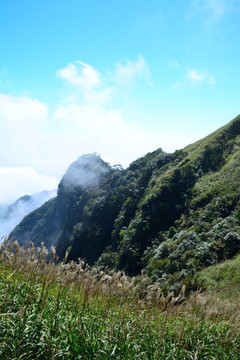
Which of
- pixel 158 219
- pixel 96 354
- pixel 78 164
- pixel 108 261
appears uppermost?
pixel 78 164

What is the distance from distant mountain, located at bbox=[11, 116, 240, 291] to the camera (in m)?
33.9

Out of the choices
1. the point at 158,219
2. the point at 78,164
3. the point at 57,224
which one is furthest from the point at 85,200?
the point at 158,219

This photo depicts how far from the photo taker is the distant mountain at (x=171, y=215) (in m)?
33.9

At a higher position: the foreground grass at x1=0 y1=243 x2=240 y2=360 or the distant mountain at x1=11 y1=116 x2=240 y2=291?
the foreground grass at x1=0 y1=243 x2=240 y2=360

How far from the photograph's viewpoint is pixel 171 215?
193ft

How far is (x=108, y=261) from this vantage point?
67.3 meters

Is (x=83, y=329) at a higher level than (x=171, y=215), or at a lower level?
higher

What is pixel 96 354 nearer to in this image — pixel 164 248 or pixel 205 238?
pixel 205 238

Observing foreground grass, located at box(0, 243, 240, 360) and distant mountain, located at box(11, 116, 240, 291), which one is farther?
distant mountain, located at box(11, 116, 240, 291)

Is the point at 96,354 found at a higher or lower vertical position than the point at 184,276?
higher

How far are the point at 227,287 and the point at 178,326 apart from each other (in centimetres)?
1812

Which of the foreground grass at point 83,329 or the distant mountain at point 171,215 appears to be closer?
the foreground grass at point 83,329

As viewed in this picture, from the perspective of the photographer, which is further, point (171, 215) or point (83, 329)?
point (171, 215)

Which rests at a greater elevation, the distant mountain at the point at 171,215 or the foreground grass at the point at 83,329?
the foreground grass at the point at 83,329
